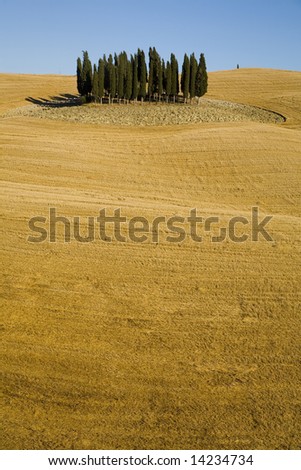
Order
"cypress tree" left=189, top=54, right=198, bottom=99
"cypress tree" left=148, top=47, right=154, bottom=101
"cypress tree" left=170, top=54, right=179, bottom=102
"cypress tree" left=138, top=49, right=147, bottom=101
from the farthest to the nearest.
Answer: "cypress tree" left=189, top=54, right=198, bottom=99 → "cypress tree" left=170, top=54, right=179, bottom=102 → "cypress tree" left=148, top=47, right=154, bottom=101 → "cypress tree" left=138, top=49, right=147, bottom=101

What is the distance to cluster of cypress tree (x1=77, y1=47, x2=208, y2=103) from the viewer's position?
4747cm

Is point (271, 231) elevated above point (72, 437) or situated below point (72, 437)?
above

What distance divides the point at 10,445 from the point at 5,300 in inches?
152

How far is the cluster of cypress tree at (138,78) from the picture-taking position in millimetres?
47469

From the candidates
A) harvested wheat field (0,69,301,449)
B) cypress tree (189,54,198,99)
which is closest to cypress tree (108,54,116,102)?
cypress tree (189,54,198,99)

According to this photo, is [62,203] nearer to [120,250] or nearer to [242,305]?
[120,250]

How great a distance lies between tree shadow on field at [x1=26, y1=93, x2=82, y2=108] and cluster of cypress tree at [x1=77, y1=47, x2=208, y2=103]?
1.95m

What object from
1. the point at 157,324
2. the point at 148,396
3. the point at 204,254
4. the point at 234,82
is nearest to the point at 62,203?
the point at 204,254

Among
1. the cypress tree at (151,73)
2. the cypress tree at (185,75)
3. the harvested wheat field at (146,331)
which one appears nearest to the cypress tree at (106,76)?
the cypress tree at (151,73)

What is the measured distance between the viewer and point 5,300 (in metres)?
10.1

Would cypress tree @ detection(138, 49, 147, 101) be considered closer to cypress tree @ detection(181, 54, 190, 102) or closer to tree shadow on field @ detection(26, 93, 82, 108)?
cypress tree @ detection(181, 54, 190, 102)

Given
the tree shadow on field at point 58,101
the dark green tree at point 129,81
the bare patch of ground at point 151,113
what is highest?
the dark green tree at point 129,81

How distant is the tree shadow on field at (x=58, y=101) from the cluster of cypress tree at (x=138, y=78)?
1.95 metres

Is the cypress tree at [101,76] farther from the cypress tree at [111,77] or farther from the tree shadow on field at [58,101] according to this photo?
the tree shadow on field at [58,101]
